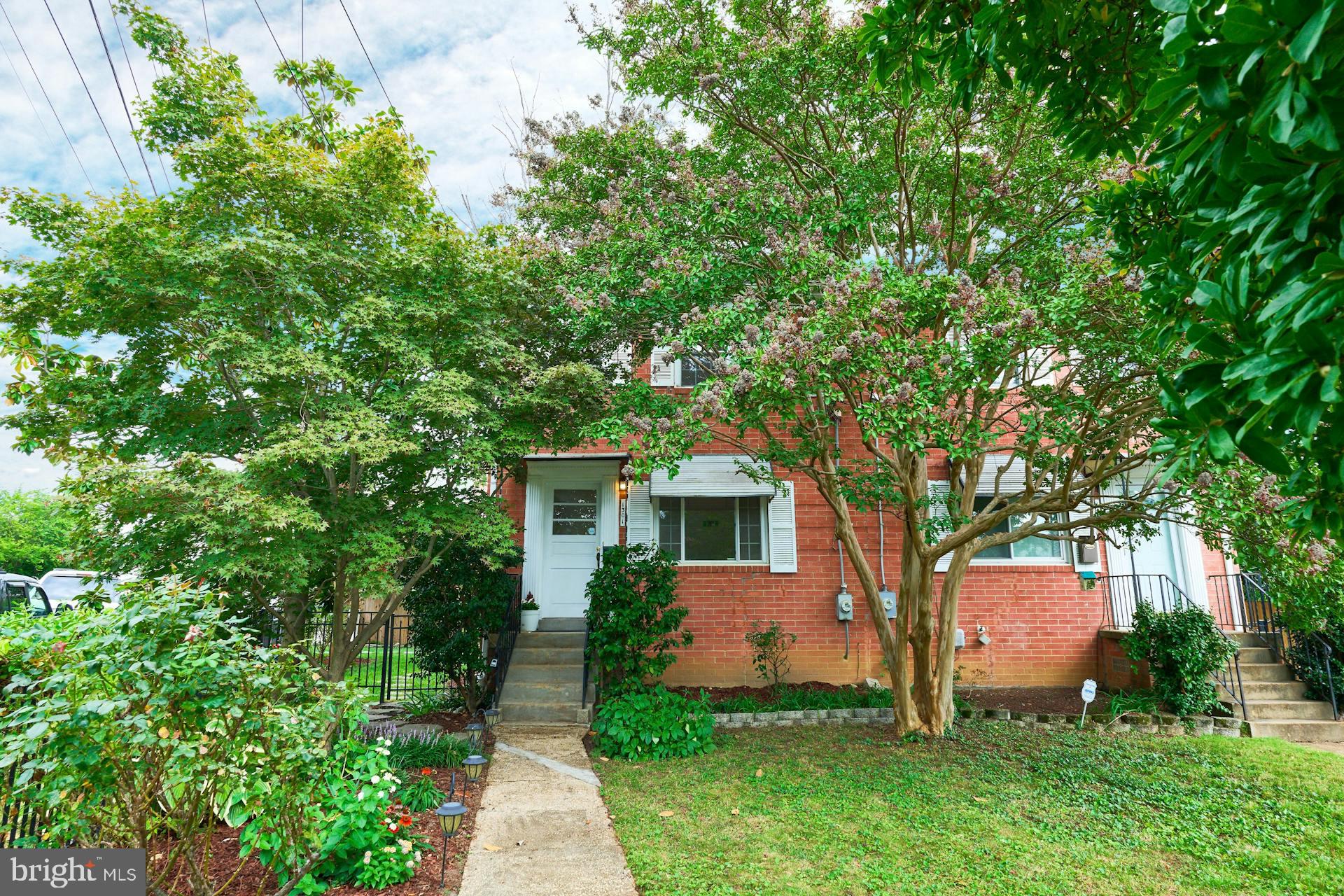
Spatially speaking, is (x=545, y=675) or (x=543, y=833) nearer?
(x=543, y=833)

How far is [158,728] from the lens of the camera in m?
3.04

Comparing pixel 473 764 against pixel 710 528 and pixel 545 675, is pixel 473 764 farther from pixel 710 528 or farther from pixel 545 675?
pixel 710 528

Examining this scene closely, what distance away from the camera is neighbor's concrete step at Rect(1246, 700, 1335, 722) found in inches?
310

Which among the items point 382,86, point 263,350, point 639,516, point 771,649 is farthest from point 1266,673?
point 382,86

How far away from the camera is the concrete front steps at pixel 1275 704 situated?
7.60 m

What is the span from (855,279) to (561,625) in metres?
6.73

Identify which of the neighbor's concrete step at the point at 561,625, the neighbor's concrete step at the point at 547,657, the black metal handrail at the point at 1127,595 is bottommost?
the neighbor's concrete step at the point at 547,657

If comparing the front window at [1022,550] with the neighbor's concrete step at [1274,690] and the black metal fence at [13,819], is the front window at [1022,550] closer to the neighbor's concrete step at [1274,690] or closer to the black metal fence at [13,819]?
the neighbor's concrete step at [1274,690]

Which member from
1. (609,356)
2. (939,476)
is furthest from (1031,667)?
(609,356)

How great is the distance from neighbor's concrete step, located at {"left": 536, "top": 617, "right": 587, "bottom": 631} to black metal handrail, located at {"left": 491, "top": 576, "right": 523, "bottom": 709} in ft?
1.14

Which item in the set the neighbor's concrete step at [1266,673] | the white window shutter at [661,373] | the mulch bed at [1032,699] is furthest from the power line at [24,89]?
the neighbor's concrete step at [1266,673]

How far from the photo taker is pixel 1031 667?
32.2ft

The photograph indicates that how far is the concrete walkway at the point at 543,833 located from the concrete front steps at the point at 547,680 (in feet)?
3.09

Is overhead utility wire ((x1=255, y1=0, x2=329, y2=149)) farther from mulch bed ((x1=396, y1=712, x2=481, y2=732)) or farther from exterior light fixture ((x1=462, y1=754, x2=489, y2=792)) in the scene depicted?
mulch bed ((x1=396, y1=712, x2=481, y2=732))
